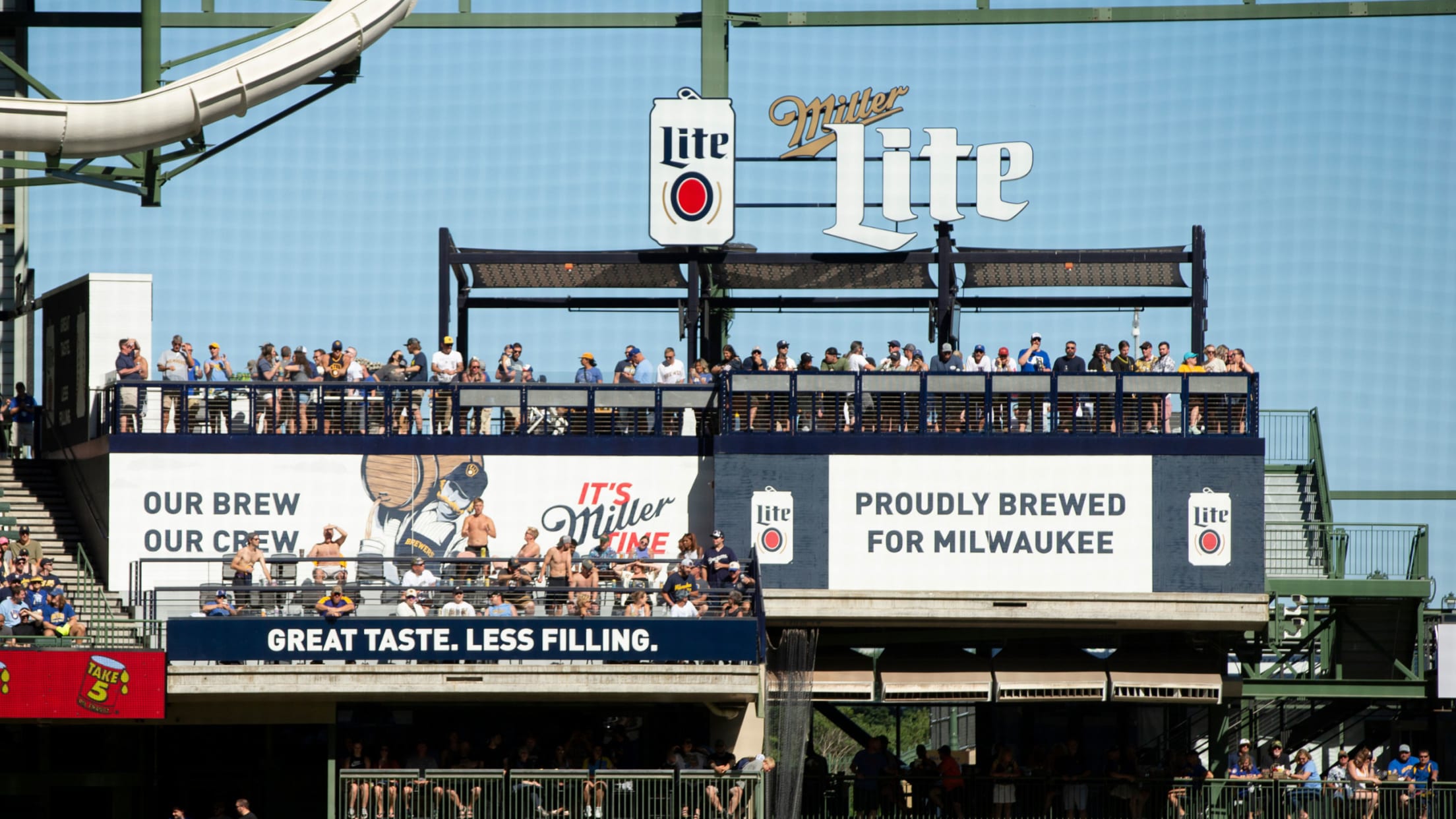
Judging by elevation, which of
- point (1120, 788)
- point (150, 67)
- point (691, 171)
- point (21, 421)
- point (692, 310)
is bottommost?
point (1120, 788)

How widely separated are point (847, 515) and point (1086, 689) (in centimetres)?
467

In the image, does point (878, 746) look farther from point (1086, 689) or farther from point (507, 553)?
point (507, 553)

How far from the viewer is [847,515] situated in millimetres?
34750

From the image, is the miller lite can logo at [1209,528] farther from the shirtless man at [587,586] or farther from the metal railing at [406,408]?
the shirtless man at [587,586]

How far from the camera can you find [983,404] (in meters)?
34.8

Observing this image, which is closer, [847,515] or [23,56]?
[847,515]

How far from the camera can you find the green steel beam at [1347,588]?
36000 millimetres

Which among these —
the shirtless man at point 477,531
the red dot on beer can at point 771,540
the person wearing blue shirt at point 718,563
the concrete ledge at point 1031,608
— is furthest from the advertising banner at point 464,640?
the red dot on beer can at point 771,540

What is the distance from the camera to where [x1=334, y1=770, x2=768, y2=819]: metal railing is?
102 feet

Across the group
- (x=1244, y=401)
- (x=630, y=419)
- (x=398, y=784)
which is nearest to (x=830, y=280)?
(x=630, y=419)

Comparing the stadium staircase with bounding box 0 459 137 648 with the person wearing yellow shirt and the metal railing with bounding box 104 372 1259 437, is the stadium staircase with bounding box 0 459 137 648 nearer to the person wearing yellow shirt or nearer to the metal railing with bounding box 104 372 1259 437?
the metal railing with bounding box 104 372 1259 437

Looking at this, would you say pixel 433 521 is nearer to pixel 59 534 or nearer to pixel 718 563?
pixel 718 563

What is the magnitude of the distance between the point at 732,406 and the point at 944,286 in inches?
228

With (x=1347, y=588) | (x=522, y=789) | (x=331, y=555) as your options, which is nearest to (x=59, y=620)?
(x=331, y=555)
